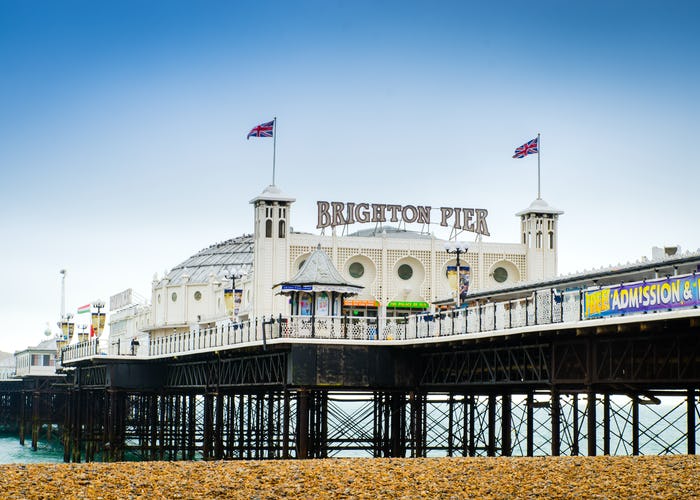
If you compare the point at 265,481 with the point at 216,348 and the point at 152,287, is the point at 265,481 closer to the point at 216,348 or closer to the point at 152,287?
the point at 216,348

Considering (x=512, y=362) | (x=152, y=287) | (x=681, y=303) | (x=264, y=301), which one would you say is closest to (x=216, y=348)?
(x=264, y=301)

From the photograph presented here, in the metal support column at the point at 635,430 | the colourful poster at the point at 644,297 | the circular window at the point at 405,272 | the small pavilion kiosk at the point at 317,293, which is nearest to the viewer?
the colourful poster at the point at 644,297

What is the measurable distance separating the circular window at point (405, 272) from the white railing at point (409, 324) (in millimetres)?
14614

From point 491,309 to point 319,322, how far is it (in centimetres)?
1121

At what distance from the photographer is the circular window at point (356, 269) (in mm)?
76688

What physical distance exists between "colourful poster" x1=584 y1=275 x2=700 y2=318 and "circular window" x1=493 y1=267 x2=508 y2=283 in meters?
41.3

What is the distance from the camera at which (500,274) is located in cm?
7938

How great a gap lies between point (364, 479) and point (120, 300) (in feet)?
382

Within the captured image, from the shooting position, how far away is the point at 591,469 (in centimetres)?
2862

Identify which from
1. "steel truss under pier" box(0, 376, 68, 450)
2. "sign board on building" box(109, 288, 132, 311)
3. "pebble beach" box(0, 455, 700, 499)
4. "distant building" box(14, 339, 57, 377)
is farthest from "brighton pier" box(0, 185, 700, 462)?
"distant building" box(14, 339, 57, 377)

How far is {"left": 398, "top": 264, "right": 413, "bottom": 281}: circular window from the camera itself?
7750 cm

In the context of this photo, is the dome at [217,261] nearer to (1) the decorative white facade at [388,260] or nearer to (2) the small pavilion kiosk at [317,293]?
(1) the decorative white facade at [388,260]

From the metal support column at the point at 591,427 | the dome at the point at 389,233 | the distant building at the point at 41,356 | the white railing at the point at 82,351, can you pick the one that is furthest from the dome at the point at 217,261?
the metal support column at the point at 591,427

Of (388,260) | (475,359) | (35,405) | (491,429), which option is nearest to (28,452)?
(35,405)
